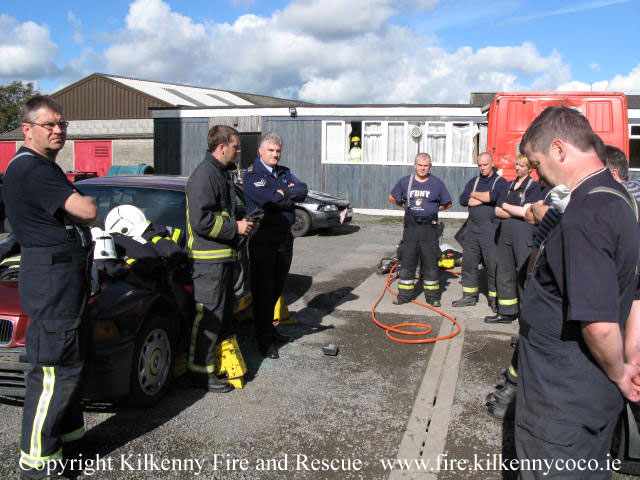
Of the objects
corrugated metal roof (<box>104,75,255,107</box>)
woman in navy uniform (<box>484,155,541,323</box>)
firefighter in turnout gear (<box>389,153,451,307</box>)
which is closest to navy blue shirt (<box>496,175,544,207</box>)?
woman in navy uniform (<box>484,155,541,323</box>)

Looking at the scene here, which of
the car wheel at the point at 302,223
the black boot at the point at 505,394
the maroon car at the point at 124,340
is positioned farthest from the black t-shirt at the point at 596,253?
the car wheel at the point at 302,223

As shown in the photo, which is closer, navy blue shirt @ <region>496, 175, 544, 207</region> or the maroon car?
the maroon car

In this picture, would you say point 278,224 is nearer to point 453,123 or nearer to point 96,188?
point 96,188

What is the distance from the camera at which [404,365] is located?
4.85 m

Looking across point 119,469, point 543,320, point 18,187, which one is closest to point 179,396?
point 119,469

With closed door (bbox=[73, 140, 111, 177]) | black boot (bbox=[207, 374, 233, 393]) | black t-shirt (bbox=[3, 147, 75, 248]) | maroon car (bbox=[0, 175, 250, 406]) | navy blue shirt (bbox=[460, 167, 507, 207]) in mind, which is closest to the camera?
black t-shirt (bbox=[3, 147, 75, 248])

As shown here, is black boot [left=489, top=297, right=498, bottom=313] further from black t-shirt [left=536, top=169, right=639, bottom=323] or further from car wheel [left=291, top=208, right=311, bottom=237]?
car wheel [left=291, top=208, right=311, bottom=237]

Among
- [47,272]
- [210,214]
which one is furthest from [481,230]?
[47,272]

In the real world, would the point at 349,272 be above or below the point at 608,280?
below

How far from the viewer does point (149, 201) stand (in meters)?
5.17

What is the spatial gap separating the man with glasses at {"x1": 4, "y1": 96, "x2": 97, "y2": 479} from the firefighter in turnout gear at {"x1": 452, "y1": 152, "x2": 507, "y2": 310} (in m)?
4.81

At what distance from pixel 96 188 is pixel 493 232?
4457mm

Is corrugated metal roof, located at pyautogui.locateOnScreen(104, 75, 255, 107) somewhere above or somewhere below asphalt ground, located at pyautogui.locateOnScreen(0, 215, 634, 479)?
above

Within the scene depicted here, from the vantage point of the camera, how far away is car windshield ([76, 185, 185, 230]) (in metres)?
5.03
